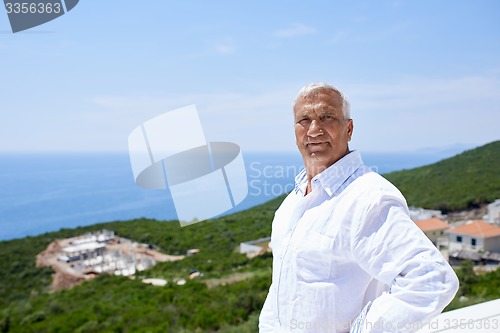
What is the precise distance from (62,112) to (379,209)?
28.1 metres

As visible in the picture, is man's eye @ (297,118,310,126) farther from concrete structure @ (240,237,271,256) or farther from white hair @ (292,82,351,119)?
concrete structure @ (240,237,271,256)

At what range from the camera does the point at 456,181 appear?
60.6ft

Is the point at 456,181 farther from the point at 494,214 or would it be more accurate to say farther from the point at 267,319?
the point at 267,319

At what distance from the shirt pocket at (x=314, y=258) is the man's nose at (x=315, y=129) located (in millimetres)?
207

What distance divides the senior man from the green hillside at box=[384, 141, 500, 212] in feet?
49.9

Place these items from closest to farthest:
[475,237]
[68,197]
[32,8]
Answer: [32,8] → [475,237] → [68,197]

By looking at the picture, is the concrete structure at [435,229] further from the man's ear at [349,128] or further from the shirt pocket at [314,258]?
the shirt pocket at [314,258]

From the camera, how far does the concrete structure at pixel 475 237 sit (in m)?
9.90

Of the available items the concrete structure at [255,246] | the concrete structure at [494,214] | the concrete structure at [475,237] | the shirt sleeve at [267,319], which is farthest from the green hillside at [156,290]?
the concrete structure at [494,214]

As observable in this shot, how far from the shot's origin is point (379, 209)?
0.71 m

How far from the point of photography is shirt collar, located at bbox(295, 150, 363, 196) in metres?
0.83

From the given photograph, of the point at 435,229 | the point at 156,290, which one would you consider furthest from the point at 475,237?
the point at 156,290

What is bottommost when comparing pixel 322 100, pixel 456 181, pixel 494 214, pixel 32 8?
pixel 456 181

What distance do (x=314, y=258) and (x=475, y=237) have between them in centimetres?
1063
